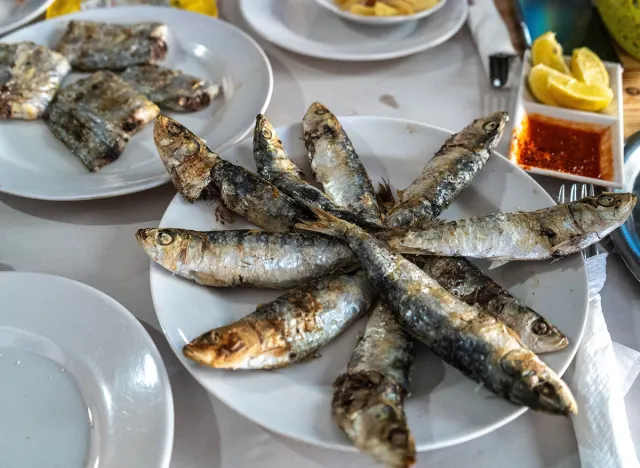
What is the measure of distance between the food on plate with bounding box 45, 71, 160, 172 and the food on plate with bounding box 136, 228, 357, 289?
65 cm

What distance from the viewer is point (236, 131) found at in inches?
75.2

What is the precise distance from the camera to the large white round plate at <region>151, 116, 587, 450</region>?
1.10m

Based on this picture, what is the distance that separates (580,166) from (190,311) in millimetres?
1508

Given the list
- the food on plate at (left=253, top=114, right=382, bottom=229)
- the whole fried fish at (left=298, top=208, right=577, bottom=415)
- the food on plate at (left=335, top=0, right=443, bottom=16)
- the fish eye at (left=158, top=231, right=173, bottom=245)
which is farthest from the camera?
the food on plate at (left=335, top=0, right=443, bottom=16)

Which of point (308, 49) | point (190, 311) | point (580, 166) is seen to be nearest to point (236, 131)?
point (308, 49)

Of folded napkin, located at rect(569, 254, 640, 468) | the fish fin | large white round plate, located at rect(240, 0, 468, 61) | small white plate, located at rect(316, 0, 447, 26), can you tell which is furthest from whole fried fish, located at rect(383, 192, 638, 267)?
small white plate, located at rect(316, 0, 447, 26)

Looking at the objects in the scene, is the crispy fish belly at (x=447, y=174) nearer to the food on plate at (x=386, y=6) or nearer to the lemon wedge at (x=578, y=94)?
the lemon wedge at (x=578, y=94)

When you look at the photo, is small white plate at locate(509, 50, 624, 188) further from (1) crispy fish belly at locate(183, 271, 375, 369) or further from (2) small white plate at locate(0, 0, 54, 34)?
(2) small white plate at locate(0, 0, 54, 34)

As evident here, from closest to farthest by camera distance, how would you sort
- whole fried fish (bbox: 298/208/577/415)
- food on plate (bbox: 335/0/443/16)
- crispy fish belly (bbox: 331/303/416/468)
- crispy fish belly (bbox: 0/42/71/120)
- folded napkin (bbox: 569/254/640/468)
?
crispy fish belly (bbox: 331/303/416/468) < whole fried fish (bbox: 298/208/577/415) < folded napkin (bbox: 569/254/640/468) < crispy fish belly (bbox: 0/42/71/120) < food on plate (bbox: 335/0/443/16)

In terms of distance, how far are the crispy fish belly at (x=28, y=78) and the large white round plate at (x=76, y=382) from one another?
3.10ft

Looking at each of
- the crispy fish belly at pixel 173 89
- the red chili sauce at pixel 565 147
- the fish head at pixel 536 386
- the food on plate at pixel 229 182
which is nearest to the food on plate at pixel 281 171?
the food on plate at pixel 229 182

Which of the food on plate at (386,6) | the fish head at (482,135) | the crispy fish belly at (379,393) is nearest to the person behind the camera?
the crispy fish belly at (379,393)

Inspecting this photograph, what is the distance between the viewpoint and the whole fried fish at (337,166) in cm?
158

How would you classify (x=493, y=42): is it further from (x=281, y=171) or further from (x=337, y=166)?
(x=281, y=171)
